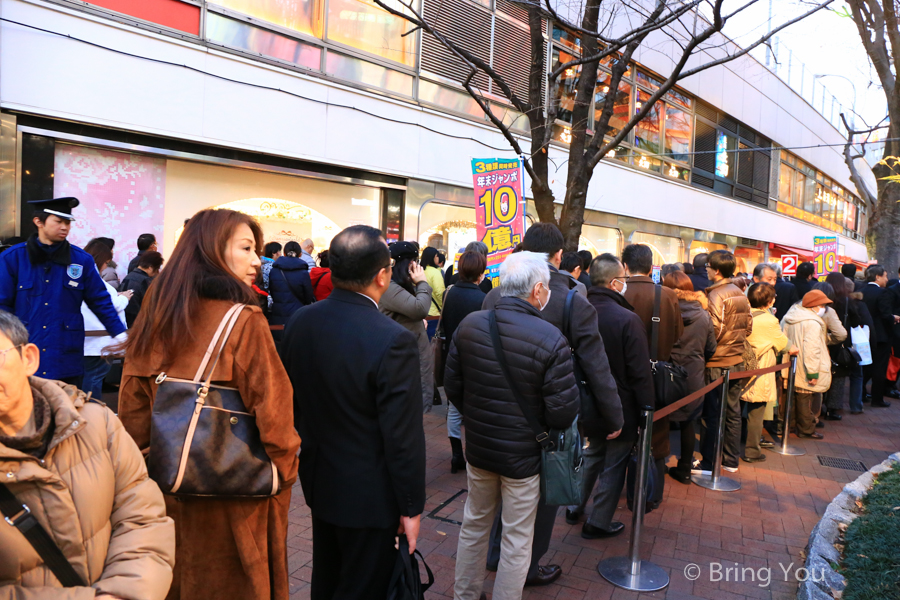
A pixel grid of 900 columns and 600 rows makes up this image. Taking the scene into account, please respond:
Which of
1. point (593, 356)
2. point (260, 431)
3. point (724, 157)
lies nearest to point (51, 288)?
point (260, 431)

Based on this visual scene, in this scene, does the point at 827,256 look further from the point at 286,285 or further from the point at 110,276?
the point at 110,276

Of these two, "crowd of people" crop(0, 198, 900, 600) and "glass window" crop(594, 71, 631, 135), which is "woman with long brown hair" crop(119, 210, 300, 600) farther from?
"glass window" crop(594, 71, 631, 135)

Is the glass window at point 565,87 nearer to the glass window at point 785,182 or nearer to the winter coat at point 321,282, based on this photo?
the winter coat at point 321,282

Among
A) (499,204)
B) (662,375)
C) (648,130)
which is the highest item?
(648,130)

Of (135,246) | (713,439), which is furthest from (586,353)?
(135,246)

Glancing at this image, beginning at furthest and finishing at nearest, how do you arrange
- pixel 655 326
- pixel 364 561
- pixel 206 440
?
1. pixel 655 326
2. pixel 364 561
3. pixel 206 440

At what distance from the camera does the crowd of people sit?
1.59 meters

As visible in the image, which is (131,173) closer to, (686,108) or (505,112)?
(505,112)

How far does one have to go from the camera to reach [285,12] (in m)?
9.83

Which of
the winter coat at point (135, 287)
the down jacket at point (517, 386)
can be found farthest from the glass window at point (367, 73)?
the down jacket at point (517, 386)

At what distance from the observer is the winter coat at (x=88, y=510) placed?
146 centimetres

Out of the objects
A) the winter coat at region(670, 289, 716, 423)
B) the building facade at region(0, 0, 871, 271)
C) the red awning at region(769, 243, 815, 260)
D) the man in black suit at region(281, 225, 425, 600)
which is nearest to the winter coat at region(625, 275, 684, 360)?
the winter coat at region(670, 289, 716, 423)

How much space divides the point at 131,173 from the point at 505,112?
26.3 feet

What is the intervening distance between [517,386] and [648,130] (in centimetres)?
1666
